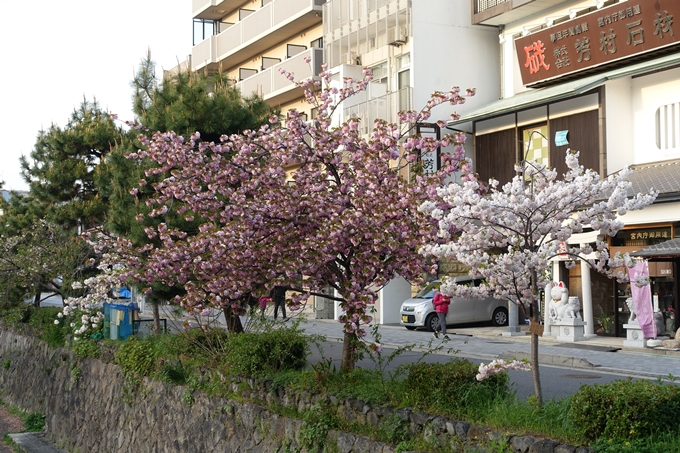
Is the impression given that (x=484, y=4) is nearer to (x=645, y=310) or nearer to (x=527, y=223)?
(x=645, y=310)

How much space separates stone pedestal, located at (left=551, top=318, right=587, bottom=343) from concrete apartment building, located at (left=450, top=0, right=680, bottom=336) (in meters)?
1.05

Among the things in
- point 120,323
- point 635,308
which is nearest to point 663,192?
point 635,308

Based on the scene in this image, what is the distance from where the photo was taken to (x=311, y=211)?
1129 cm

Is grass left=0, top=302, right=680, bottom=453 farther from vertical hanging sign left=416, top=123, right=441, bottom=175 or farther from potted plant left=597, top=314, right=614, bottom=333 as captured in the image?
potted plant left=597, top=314, right=614, bottom=333

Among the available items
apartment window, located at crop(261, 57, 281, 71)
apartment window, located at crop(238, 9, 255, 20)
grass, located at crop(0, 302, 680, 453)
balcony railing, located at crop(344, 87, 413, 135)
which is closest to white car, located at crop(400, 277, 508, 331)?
balcony railing, located at crop(344, 87, 413, 135)

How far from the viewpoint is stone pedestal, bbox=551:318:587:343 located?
2328 centimetres

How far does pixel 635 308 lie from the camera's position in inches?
833

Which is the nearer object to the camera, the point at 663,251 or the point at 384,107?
the point at 663,251

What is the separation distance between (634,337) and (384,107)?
13551 millimetres

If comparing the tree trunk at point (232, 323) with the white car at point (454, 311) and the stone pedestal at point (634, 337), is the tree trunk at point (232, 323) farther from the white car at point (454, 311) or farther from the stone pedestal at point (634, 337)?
the white car at point (454, 311)

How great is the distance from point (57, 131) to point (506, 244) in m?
21.0

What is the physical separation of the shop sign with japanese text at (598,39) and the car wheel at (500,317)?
27.1 feet

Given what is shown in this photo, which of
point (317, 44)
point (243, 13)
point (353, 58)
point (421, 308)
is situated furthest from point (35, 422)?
point (243, 13)

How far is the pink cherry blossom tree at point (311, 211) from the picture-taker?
10805mm
